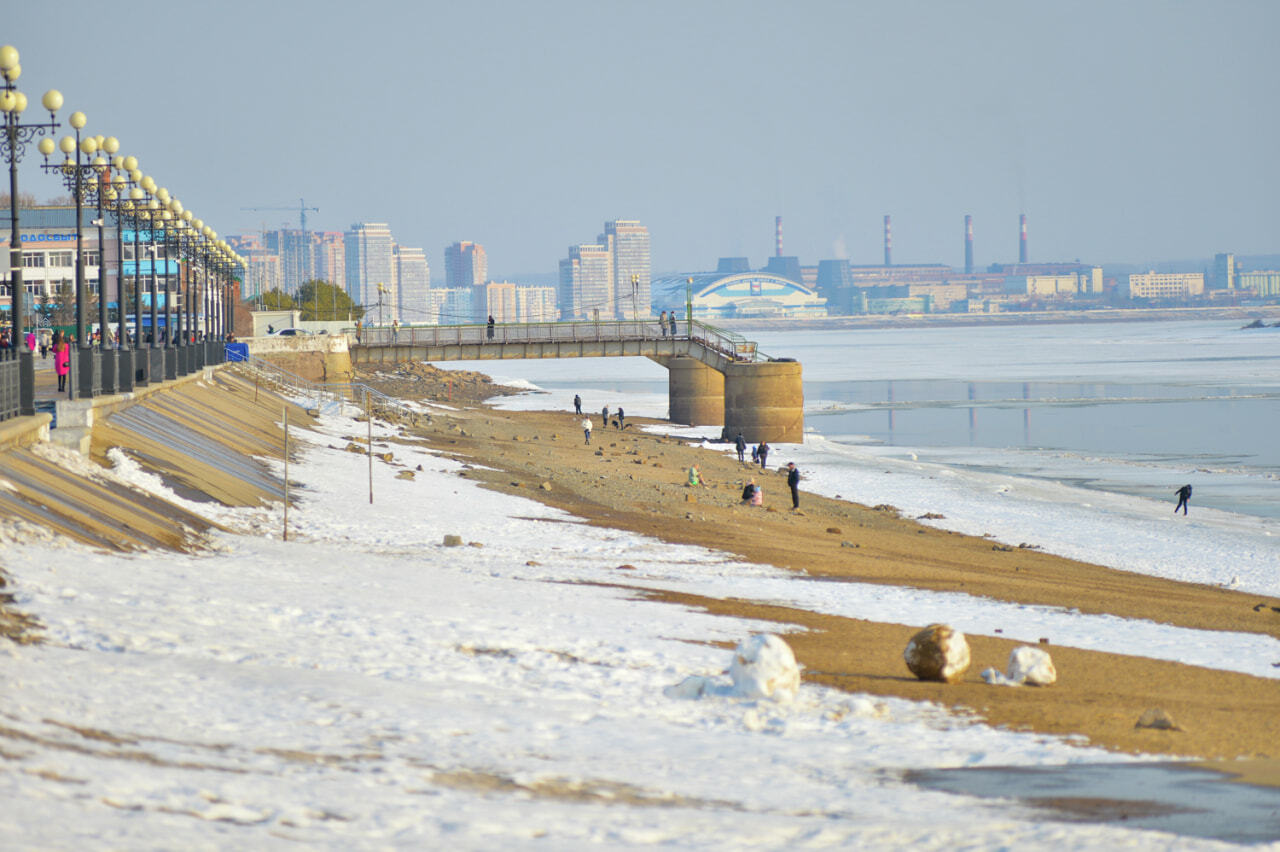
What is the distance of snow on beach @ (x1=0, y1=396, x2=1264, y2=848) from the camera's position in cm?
884

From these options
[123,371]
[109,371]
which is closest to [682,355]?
[123,371]

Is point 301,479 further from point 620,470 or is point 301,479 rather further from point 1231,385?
point 1231,385

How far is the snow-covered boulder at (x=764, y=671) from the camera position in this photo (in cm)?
1303

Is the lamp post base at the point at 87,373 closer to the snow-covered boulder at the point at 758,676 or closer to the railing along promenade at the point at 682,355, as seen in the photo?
the snow-covered boulder at the point at 758,676

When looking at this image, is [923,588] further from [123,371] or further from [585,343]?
[585,343]

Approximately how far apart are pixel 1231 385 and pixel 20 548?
98062 mm

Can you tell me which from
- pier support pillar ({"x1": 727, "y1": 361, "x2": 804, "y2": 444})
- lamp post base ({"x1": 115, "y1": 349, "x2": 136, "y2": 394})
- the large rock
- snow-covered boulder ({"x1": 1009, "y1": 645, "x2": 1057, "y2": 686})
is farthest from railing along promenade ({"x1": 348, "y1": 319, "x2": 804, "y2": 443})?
A: the large rock

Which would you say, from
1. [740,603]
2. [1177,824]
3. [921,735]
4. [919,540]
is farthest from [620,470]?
[1177,824]

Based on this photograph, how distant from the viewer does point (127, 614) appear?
13.9m

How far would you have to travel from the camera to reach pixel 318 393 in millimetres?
62656

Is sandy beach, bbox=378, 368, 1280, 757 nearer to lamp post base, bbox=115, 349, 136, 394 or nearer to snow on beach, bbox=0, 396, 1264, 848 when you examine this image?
snow on beach, bbox=0, 396, 1264, 848

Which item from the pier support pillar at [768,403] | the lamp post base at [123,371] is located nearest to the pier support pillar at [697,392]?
the pier support pillar at [768,403]

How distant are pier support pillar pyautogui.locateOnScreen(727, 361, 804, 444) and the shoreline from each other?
11741mm

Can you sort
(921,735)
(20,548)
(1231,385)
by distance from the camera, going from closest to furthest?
(921,735) → (20,548) → (1231,385)
